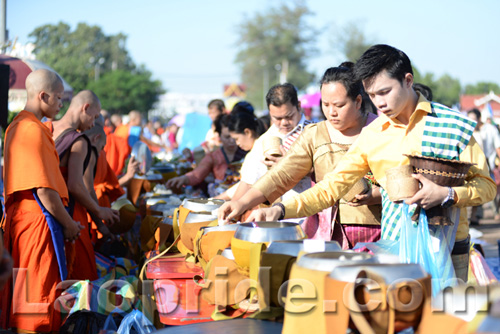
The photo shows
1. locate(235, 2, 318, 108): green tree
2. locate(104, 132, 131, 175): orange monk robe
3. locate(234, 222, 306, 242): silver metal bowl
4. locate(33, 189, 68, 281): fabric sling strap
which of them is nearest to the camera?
locate(234, 222, 306, 242): silver metal bowl

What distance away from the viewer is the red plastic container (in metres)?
2.21

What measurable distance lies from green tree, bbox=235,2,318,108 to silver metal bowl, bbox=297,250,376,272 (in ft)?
215

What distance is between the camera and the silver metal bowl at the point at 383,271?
1.27m

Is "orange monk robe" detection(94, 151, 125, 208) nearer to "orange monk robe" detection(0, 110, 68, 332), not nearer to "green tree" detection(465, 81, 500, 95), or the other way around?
"orange monk robe" detection(0, 110, 68, 332)

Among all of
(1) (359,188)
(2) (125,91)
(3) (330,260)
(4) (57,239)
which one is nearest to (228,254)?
(3) (330,260)

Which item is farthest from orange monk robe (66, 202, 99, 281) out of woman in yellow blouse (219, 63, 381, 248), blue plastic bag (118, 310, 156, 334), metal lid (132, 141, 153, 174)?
metal lid (132, 141, 153, 174)

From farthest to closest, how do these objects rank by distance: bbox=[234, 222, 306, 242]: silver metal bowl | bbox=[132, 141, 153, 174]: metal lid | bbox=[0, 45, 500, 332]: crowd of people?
bbox=[132, 141, 153, 174]: metal lid, bbox=[0, 45, 500, 332]: crowd of people, bbox=[234, 222, 306, 242]: silver metal bowl

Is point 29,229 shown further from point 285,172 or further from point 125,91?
point 125,91

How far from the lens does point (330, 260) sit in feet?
4.43

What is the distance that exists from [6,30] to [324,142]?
22.1 feet

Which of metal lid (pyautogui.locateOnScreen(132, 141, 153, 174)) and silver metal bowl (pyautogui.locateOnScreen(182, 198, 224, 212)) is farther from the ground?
metal lid (pyautogui.locateOnScreen(132, 141, 153, 174))

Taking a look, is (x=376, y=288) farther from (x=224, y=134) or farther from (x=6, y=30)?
(x=6, y=30)

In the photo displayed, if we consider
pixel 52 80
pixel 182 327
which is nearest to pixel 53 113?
pixel 52 80

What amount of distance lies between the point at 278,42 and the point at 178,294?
66185mm
